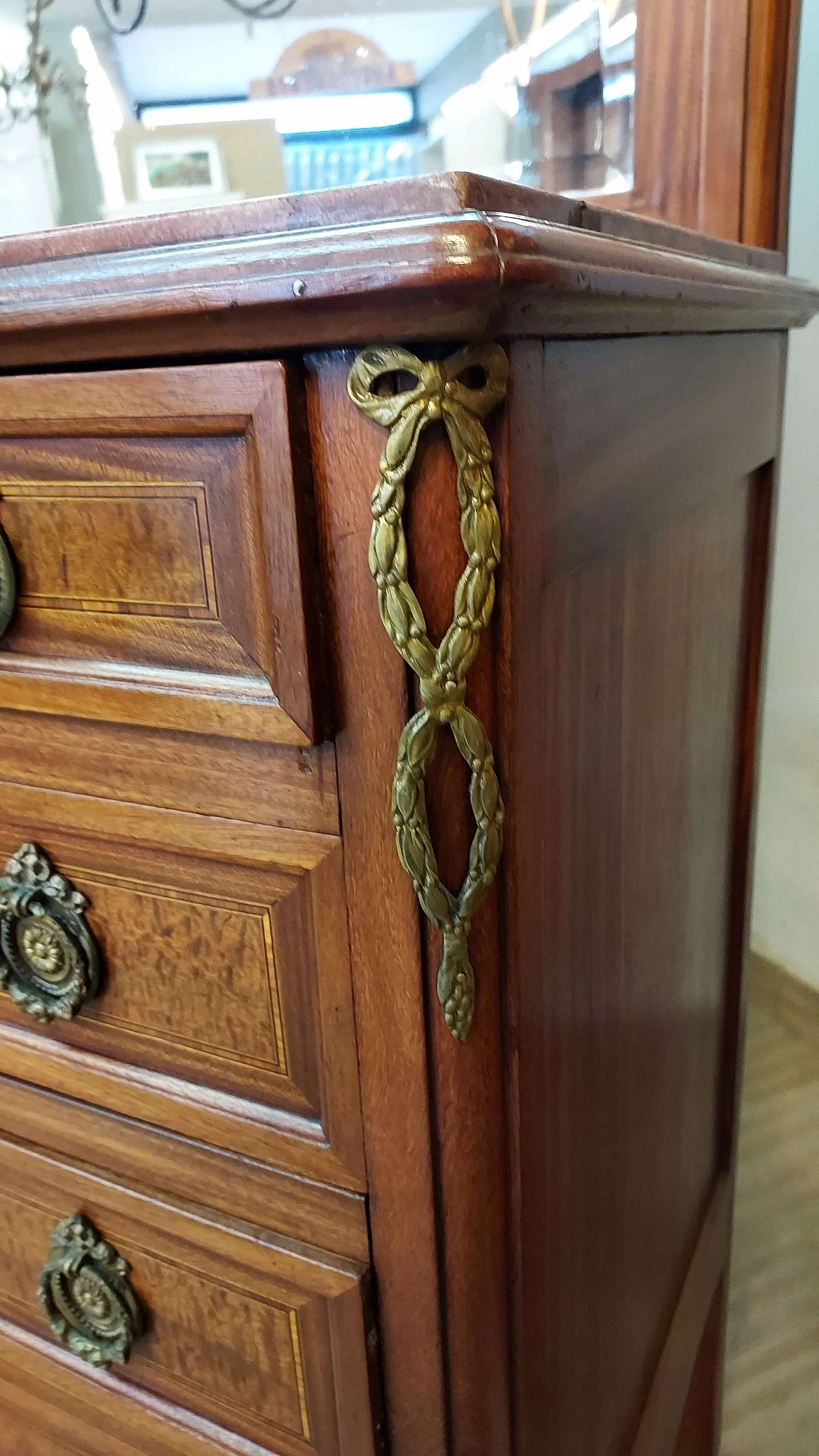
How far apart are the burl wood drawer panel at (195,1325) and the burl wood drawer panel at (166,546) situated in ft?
0.80

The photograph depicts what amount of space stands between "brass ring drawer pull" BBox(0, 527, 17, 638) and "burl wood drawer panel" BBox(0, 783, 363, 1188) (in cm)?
8

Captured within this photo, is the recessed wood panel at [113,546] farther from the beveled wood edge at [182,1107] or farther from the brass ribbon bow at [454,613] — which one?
the beveled wood edge at [182,1107]

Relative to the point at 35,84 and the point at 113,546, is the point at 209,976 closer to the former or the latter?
the point at 113,546

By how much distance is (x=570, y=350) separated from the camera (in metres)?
0.33

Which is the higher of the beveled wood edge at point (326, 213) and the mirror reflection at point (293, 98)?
the mirror reflection at point (293, 98)

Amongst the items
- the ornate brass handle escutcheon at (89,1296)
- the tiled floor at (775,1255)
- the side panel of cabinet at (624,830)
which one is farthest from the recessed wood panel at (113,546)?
the tiled floor at (775,1255)

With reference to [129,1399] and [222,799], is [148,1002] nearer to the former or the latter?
[222,799]

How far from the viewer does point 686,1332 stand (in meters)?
0.74

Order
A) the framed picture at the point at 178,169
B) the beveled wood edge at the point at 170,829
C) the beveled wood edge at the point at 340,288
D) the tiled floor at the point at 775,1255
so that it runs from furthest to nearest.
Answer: the tiled floor at the point at 775,1255 < the framed picture at the point at 178,169 < the beveled wood edge at the point at 170,829 < the beveled wood edge at the point at 340,288

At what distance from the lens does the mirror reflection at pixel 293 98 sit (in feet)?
2.36

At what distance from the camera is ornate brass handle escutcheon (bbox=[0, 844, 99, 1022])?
442 mm

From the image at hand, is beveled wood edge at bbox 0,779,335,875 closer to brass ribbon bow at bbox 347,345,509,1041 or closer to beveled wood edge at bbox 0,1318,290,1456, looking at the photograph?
brass ribbon bow at bbox 347,345,509,1041

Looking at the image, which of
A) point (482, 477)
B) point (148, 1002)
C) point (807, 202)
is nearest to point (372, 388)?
point (482, 477)

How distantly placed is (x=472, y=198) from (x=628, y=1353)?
0.63 m
